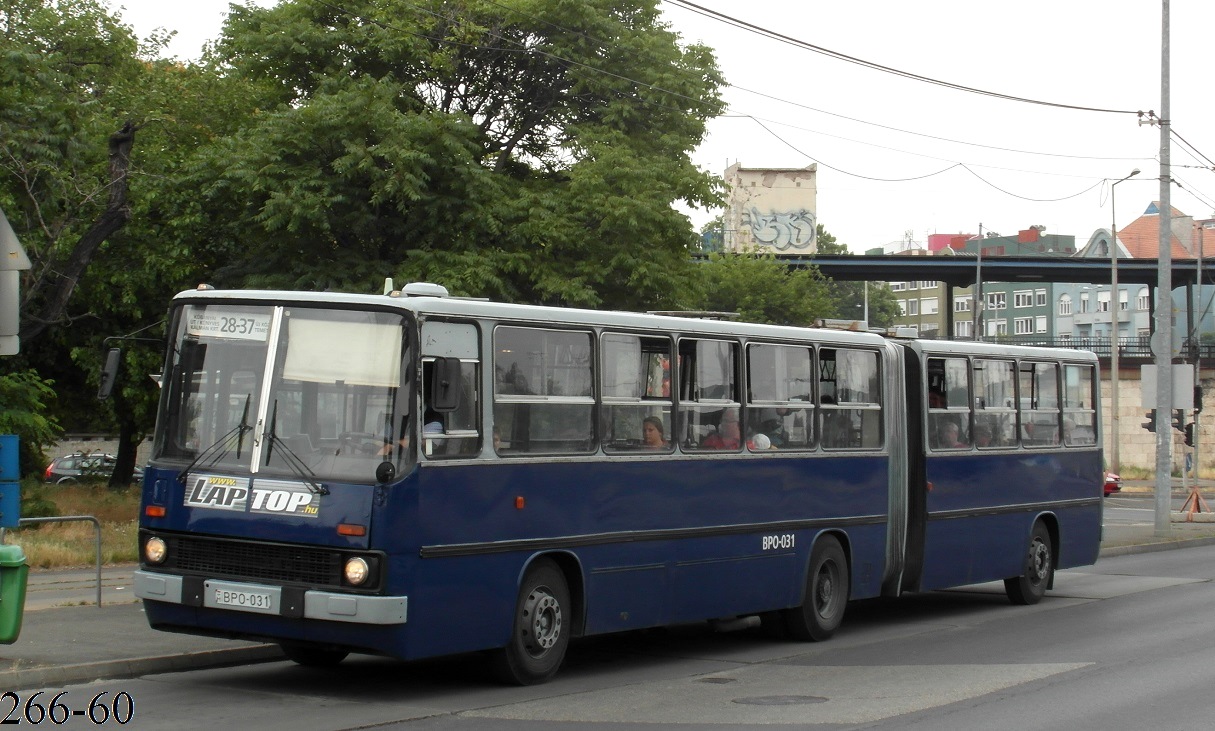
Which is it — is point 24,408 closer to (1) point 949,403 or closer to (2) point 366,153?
(2) point 366,153

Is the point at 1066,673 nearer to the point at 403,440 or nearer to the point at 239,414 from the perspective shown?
the point at 403,440

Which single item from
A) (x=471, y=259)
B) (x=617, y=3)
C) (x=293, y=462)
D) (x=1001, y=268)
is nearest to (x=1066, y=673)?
(x=293, y=462)

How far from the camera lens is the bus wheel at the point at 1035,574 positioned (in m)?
18.5

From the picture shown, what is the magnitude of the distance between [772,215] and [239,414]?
110 meters

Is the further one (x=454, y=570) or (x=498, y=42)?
(x=498, y=42)

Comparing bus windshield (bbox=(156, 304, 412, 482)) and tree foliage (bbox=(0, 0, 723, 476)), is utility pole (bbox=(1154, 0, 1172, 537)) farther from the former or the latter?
bus windshield (bbox=(156, 304, 412, 482))

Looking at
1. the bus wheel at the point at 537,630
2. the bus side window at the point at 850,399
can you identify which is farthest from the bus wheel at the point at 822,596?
the bus wheel at the point at 537,630

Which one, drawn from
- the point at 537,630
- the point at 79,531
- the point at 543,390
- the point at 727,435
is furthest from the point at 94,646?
the point at 79,531

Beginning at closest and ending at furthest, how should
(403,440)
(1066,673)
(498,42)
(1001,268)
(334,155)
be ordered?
1. (403,440)
2. (1066,673)
3. (334,155)
4. (498,42)
5. (1001,268)

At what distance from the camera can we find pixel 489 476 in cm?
1051

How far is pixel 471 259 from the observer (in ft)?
83.5

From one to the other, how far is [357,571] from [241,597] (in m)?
0.87

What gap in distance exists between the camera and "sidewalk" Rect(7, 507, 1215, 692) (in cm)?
1039

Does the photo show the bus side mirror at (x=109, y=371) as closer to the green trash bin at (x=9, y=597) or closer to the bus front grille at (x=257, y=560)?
the bus front grille at (x=257, y=560)
